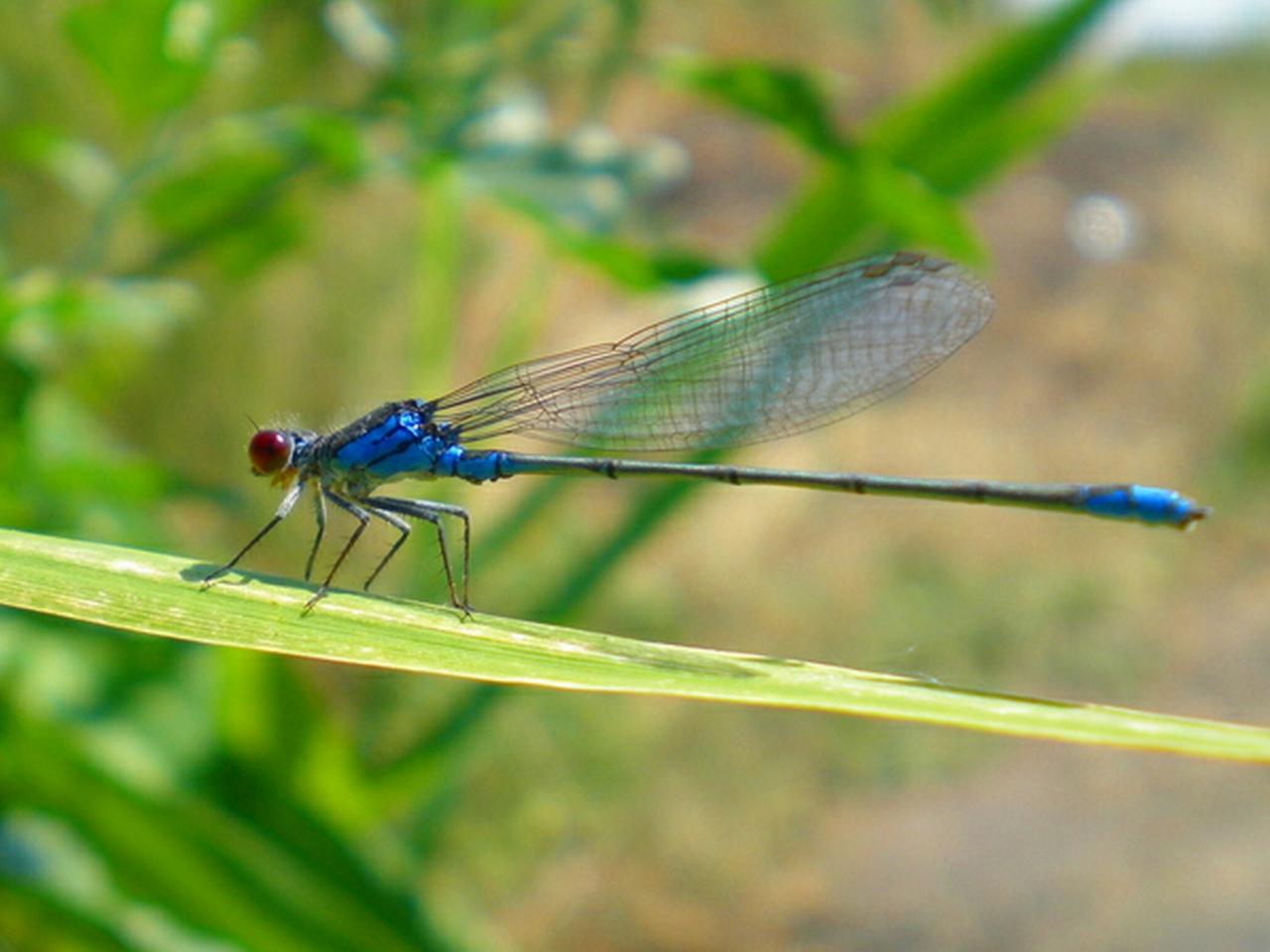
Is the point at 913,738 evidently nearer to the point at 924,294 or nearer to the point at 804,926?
the point at 804,926

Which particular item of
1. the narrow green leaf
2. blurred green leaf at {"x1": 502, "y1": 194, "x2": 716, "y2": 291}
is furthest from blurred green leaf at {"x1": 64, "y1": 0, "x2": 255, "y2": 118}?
the narrow green leaf

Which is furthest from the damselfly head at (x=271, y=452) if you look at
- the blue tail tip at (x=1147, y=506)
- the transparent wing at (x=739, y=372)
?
the blue tail tip at (x=1147, y=506)

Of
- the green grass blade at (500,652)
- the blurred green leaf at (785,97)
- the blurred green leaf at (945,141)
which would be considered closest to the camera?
the green grass blade at (500,652)

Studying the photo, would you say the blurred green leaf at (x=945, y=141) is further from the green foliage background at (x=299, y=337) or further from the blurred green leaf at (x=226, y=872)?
the blurred green leaf at (x=226, y=872)

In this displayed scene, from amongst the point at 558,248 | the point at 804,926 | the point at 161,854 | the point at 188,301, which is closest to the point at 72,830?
the point at 161,854

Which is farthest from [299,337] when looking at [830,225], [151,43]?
[151,43]

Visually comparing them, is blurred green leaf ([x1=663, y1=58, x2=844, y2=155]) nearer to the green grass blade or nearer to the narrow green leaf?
the narrow green leaf
